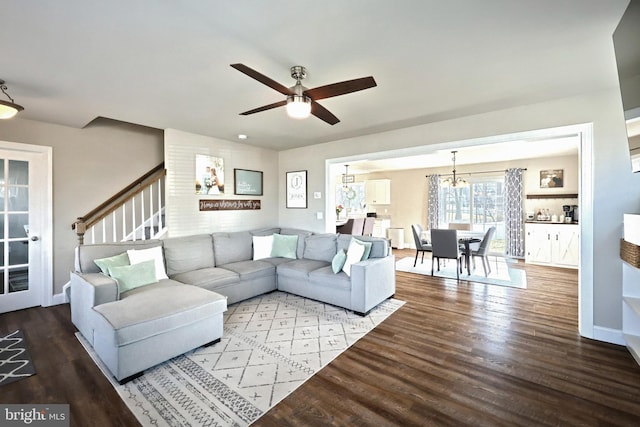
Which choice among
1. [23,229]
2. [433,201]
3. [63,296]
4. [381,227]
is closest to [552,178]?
[433,201]

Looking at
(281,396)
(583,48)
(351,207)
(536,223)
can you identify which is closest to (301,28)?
(583,48)

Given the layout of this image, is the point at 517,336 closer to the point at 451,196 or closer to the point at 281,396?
the point at 281,396

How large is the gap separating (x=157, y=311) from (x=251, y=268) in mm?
1732

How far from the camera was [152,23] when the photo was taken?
172 cm

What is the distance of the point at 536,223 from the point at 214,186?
267 inches

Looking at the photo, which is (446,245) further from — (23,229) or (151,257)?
(23,229)

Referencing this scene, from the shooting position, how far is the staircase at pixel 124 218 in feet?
12.6

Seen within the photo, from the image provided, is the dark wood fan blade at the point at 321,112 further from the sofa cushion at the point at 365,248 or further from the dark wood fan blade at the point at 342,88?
the sofa cushion at the point at 365,248

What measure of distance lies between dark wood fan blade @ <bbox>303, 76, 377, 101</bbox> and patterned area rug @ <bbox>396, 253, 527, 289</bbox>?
425 cm

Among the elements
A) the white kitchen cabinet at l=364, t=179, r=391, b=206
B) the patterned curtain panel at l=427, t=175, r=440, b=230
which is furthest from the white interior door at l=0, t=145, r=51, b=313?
the patterned curtain panel at l=427, t=175, r=440, b=230

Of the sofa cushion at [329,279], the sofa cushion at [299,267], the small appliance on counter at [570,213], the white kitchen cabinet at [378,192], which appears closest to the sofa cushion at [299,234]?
the sofa cushion at [299,267]

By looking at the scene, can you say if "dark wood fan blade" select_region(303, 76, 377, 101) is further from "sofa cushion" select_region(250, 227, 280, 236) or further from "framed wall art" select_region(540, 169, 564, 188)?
"framed wall art" select_region(540, 169, 564, 188)

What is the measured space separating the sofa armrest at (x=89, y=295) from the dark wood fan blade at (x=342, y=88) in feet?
8.45

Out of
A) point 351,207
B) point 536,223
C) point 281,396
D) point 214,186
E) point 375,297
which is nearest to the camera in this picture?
point 281,396
